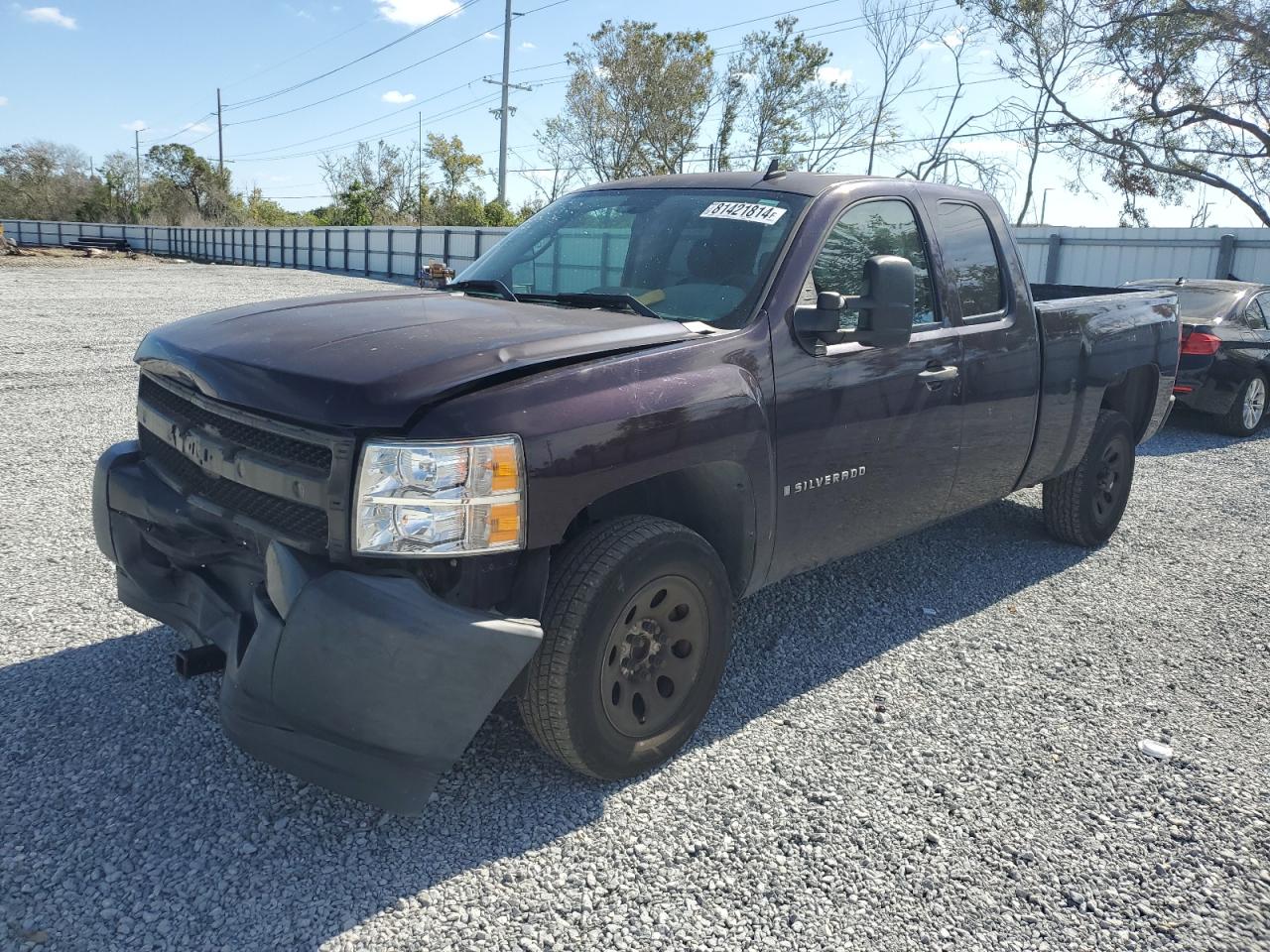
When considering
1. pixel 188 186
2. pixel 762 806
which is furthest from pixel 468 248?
pixel 188 186

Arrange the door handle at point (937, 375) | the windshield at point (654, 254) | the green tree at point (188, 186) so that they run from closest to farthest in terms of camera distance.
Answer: the windshield at point (654, 254) < the door handle at point (937, 375) < the green tree at point (188, 186)

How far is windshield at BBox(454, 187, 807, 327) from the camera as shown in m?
3.60

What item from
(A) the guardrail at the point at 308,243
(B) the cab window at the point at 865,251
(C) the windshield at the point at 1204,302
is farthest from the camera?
(A) the guardrail at the point at 308,243

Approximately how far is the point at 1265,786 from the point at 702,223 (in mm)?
2764

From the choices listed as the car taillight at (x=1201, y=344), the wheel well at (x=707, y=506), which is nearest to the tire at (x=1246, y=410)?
the car taillight at (x=1201, y=344)

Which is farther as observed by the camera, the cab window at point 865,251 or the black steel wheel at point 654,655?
the cab window at point 865,251

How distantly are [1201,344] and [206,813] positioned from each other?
998cm

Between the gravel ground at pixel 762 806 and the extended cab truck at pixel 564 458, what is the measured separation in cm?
29

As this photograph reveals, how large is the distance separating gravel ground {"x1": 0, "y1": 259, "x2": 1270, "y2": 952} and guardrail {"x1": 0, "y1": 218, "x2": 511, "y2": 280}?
19288 millimetres

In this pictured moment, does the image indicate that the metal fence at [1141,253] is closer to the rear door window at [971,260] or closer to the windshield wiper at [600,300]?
the rear door window at [971,260]

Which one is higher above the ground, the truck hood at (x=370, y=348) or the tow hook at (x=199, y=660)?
the truck hood at (x=370, y=348)

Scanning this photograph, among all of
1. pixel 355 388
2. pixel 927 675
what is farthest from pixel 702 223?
pixel 927 675

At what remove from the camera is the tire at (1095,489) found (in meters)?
5.62

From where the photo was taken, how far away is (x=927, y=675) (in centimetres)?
409
